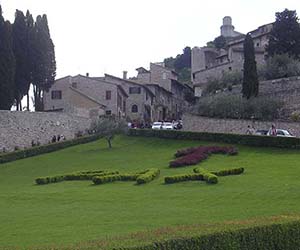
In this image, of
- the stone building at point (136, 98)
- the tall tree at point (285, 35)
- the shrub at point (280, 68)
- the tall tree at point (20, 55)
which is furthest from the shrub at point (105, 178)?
the stone building at point (136, 98)

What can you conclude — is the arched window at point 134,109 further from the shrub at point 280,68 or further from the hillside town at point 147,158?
the shrub at point 280,68

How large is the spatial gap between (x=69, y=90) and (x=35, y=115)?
89.6ft

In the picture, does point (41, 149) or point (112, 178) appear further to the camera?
point (41, 149)

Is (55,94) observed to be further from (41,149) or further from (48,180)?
(48,180)

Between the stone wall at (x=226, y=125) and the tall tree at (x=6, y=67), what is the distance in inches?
756

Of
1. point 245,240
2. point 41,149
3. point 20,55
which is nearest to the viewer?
point 245,240

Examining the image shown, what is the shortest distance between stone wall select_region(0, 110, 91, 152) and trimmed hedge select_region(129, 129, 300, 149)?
857 cm

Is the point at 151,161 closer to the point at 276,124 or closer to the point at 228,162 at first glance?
the point at 228,162

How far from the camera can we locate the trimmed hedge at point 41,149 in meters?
46.8

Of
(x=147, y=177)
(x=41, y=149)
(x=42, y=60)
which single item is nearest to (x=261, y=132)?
(x=41, y=149)

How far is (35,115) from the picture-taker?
5656cm

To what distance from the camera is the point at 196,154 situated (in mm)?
39125

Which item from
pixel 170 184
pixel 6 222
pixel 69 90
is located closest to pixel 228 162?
pixel 170 184

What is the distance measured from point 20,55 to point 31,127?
11.5 meters
